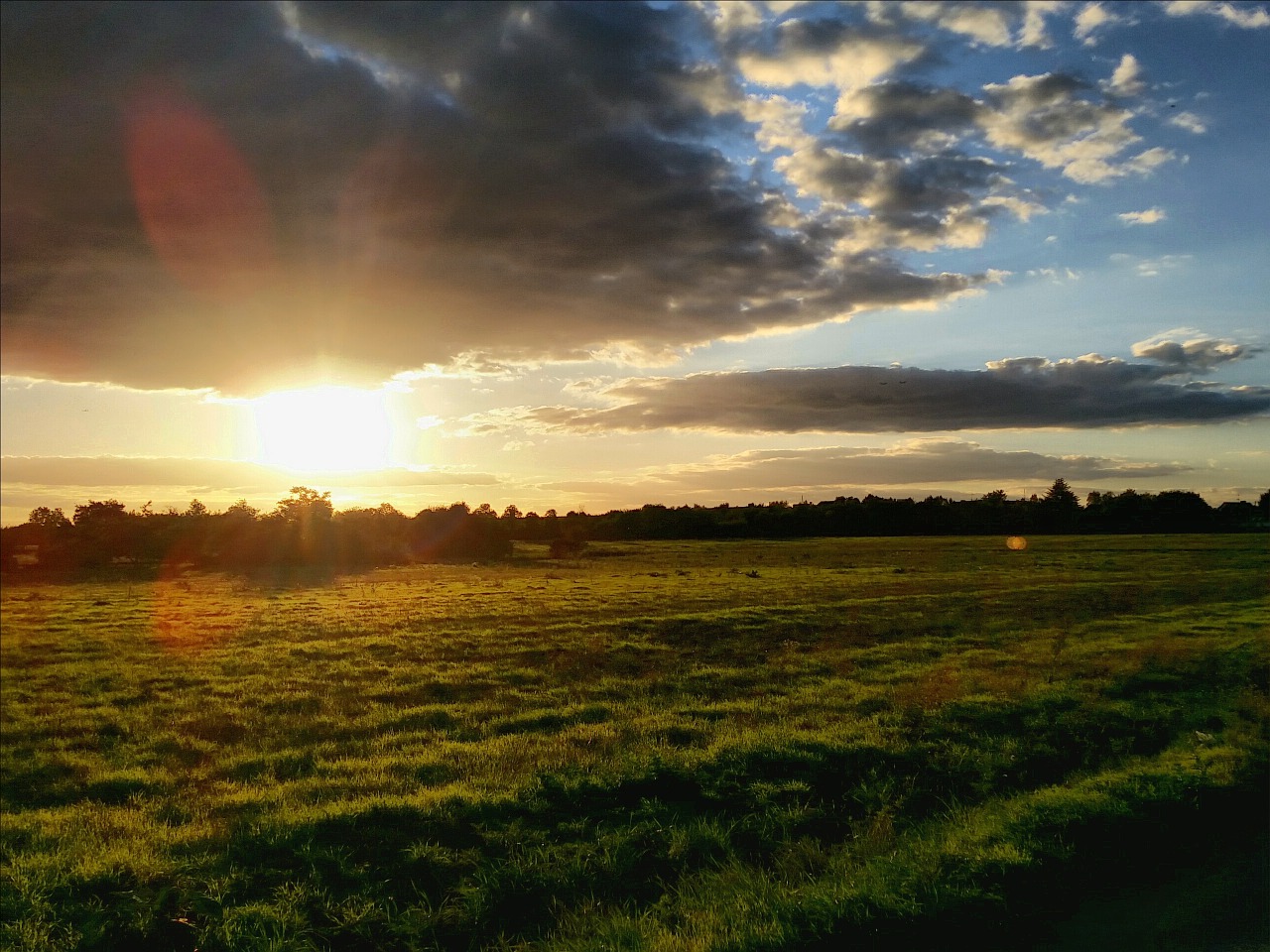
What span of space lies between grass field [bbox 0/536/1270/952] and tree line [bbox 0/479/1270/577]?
24380 millimetres

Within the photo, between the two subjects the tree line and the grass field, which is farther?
the tree line

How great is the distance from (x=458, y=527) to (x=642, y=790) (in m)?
91.9

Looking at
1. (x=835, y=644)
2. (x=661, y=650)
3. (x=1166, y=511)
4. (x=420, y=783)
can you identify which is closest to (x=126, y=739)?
(x=420, y=783)

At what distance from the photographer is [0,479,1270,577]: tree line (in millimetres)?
55062

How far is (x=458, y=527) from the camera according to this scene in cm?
10038

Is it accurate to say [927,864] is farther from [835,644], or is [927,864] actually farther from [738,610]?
[738,610]

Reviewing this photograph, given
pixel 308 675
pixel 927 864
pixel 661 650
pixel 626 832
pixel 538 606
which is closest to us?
pixel 927 864

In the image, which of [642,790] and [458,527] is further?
[458,527]

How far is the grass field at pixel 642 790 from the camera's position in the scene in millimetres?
7738

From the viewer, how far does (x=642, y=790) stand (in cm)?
1105

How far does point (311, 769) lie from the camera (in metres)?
13.1

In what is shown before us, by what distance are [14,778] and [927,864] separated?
551 inches

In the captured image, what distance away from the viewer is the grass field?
25.4ft

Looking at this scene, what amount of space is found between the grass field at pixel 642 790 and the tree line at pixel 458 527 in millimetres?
24380
